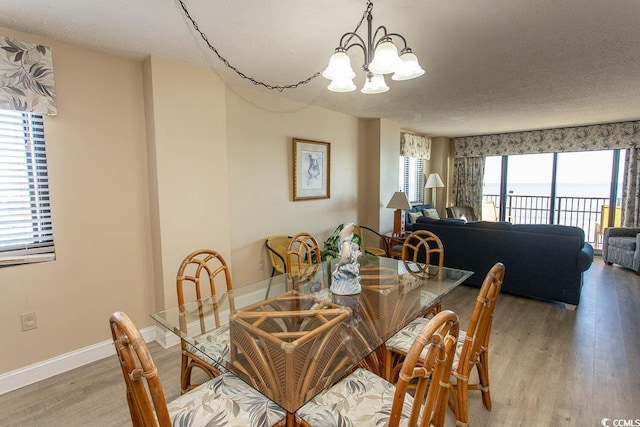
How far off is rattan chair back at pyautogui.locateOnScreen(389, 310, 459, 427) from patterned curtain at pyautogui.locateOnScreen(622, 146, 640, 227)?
623 cm

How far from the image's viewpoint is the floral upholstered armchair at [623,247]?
442cm

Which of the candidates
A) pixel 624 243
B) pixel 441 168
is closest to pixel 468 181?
pixel 441 168

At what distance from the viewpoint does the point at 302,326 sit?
5.16 ft

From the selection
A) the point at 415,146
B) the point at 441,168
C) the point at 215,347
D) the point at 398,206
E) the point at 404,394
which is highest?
the point at 415,146

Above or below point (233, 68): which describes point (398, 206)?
below

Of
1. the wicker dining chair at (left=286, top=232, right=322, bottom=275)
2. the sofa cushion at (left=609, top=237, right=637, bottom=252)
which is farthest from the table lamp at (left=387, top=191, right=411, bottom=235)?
the sofa cushion at (left=609, top=237, right=637, bottom=252)

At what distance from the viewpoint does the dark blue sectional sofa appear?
10.6ft

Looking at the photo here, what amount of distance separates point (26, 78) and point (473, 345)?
9.76ft

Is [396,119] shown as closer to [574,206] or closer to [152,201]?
[152,201]

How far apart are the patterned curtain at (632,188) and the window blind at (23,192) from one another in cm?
752

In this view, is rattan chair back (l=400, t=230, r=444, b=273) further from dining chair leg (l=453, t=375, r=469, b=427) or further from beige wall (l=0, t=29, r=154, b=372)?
beige wall (l=0, t=29, r=154, b=372)

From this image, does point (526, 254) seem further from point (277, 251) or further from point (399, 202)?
point (277, 251)

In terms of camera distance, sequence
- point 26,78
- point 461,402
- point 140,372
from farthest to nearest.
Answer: point 26,78 < point 461,402 < point 140,372

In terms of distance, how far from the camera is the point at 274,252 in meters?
3.45
